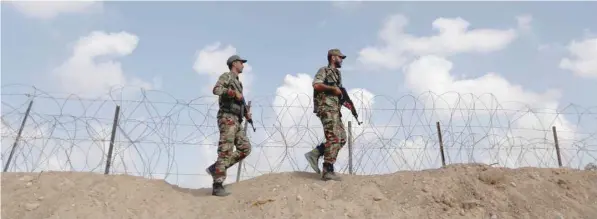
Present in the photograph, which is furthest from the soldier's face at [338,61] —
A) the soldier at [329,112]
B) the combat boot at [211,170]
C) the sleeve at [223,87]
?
the combat boot at [211,170]

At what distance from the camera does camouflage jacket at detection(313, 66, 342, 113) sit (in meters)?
5.01

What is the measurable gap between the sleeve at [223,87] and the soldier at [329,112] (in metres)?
1.02

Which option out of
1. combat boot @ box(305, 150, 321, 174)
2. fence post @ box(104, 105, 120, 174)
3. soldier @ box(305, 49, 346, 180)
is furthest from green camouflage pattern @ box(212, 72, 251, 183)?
fence post @ box(104, 105, 120, 174)

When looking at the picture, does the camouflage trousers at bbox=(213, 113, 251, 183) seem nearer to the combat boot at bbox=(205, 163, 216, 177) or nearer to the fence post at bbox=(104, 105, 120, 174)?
the combat boot at bbox=(205, 163, 216, 177)

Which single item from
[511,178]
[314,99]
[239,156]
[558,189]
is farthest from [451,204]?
[239,156]

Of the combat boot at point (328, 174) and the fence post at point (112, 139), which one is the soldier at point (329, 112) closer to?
the combat boot at point (328, 174)

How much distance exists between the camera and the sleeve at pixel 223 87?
4.67 meters

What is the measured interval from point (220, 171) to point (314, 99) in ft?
4.59

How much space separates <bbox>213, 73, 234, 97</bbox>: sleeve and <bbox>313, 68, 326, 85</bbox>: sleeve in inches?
39.6

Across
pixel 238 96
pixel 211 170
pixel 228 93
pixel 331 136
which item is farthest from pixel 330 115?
pixel 211 170

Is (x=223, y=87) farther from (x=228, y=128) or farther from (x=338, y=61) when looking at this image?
(x=338, y=61)

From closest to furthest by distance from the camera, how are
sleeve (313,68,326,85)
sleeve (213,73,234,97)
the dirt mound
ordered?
the dirt mound → sleeve (213,73,234,97) → sleeve (313,68,326,85)

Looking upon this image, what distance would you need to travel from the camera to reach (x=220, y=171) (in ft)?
15.5

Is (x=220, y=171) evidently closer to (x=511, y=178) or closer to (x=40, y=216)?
(x=40, y=216)
